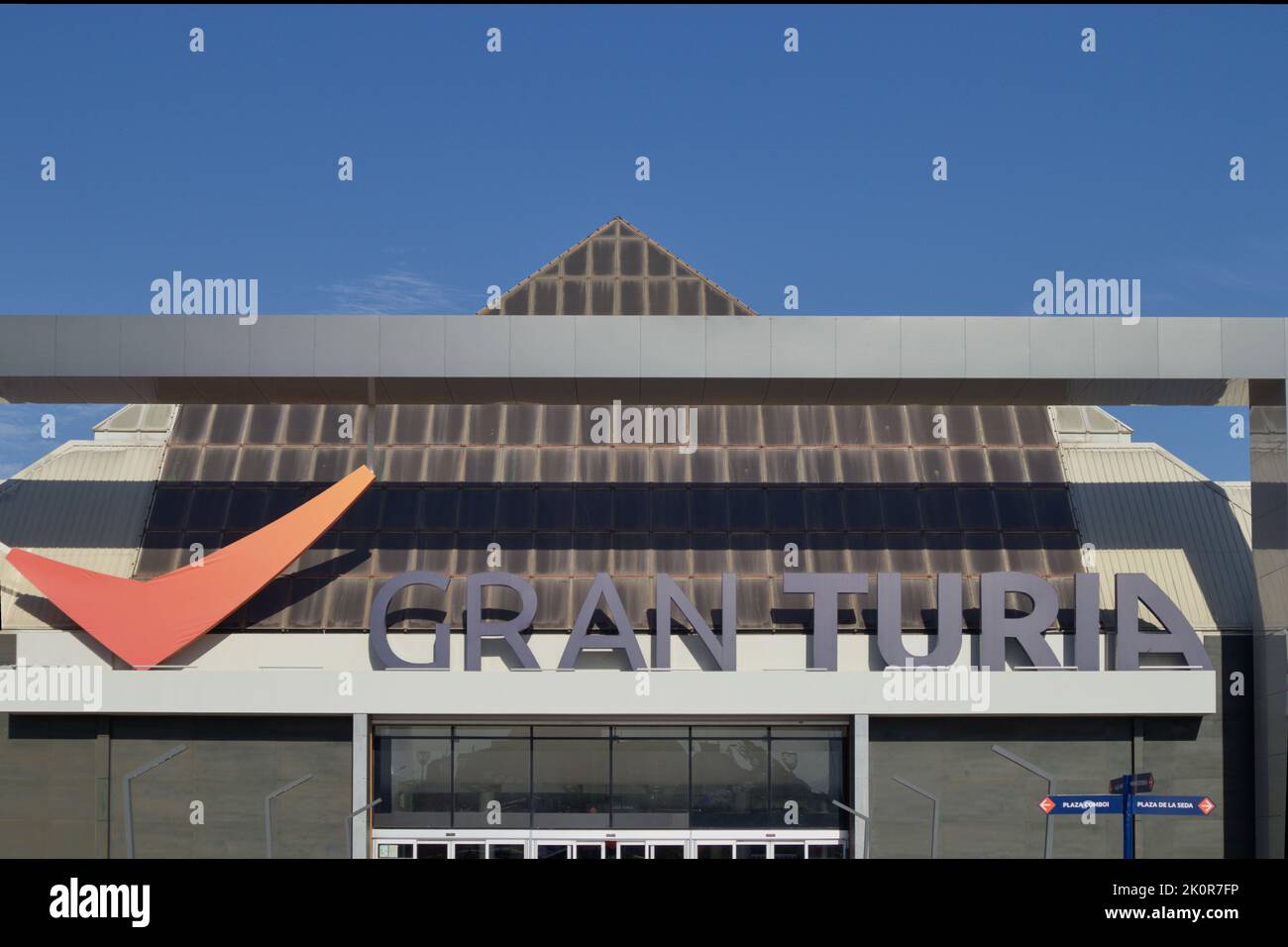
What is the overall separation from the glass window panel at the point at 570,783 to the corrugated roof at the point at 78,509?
13.8 metres

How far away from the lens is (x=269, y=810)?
40.7m

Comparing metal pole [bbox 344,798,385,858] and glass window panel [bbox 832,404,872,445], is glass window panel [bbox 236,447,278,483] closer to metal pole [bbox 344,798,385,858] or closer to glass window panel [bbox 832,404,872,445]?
metal pole [bbox 344,798,385,858]

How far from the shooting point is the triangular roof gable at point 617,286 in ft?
160

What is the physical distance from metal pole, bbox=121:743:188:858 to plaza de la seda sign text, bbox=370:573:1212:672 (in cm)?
625

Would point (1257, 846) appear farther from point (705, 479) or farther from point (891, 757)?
point (705, 479)

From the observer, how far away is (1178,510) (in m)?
45.0

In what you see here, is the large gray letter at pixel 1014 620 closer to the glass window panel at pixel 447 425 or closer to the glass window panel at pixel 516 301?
the glass window panel at pixel 447 425

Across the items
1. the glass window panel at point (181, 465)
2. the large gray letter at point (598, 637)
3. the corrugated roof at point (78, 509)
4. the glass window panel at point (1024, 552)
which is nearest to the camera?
Result: the large gray letter at point (598, 637)

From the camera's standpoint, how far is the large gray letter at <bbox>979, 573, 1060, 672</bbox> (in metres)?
40.5

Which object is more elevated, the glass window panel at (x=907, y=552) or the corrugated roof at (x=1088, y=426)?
the corrugated roof at (x=1088, y=426)

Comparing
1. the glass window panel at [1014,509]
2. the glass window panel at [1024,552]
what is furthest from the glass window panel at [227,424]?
the glass window panel at [1024,552]

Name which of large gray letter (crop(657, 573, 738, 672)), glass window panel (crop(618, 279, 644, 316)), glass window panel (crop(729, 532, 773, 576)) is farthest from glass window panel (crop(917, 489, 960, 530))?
glass window panel (crop(618, 279, 644, 316))
